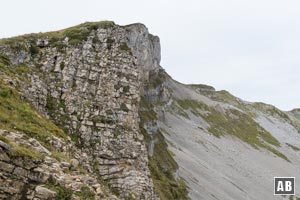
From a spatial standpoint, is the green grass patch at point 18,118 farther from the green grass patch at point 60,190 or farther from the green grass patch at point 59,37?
the green grass patch at point 59,37

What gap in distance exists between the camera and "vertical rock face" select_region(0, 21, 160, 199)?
1176 inches

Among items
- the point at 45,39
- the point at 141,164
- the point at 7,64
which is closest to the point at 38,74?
the point at 7,64

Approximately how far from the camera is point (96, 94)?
110 ft

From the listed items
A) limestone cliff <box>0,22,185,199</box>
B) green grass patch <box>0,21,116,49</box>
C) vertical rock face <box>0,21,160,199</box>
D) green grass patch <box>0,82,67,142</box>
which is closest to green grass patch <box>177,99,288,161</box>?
green grass patch <box>0,21,116,49</box>

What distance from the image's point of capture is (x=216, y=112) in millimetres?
143250

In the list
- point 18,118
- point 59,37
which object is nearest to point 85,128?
point 18,118

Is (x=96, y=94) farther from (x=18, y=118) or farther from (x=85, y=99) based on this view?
(x=18, y=118)

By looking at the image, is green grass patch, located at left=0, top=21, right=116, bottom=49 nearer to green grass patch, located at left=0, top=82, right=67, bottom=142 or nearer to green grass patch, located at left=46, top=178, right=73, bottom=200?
green grass patch, located at left=0, top=82, right=67, bottom=142

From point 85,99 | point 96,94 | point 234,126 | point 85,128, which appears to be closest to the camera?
point 85,128

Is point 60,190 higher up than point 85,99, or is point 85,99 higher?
point 85,99

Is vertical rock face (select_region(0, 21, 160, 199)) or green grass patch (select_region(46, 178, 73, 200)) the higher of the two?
vertical rock face (select_region(0, 21, 160, 199))

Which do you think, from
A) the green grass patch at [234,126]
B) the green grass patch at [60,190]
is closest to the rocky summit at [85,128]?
the green grass patch at [60,190]

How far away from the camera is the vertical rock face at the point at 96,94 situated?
1176 inches

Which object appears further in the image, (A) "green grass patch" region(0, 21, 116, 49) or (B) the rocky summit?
(A) "green grass patch" region(0, 21, 116, 49)
